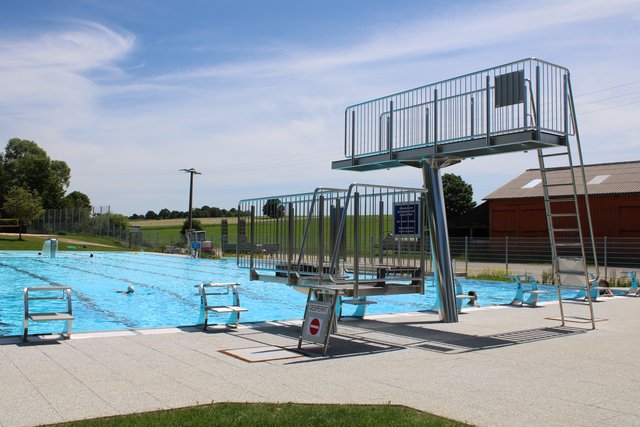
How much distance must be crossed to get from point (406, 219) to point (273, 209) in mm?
2520

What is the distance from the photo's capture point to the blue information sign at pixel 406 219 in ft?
35.7

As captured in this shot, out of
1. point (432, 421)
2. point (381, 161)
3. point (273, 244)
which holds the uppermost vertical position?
point (381, 161)

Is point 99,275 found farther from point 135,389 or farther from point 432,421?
point 432,421

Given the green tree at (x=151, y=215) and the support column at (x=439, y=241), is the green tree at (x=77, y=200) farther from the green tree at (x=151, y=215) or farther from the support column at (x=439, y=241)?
the support column at (x=439, y=241)

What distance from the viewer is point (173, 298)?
2016cm

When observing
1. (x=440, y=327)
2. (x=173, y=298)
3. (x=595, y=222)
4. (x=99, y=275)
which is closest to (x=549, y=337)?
(x=440, y=327)

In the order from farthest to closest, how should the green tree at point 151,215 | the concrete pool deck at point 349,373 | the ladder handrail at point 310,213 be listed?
the green tree at point 151,215 < the ladder handrail at point 310,213 < the concrete pool deck at point 349,373

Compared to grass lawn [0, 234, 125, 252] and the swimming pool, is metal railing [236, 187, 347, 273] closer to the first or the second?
the swimming pool

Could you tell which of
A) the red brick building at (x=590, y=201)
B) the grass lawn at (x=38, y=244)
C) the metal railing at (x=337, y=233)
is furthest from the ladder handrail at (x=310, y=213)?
the grass lawn at (x=38, y=244)

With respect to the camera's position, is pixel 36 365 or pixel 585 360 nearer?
pixel 36 365

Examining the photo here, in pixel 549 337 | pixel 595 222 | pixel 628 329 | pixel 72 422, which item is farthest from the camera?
pixel 595 222

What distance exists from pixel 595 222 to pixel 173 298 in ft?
109

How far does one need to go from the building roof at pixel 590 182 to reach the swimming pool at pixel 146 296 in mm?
20787

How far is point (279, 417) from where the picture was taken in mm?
5324
